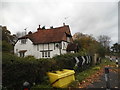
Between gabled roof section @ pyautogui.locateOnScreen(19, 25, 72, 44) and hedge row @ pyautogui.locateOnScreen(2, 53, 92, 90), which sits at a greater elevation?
gabled roof section @ pyautogui.locateOnScreen(19, 25, 72, 44)

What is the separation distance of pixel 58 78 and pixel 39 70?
1.06 metres

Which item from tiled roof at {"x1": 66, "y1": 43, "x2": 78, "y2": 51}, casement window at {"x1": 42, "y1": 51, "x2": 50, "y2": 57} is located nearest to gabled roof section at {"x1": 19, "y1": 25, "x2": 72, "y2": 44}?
tiled roof at {"x1": 66, "y1": 43, "x2": 78, "y2": 51}

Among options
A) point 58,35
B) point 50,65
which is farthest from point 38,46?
point 50,65

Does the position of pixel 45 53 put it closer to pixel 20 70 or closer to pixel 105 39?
pixel 20 70

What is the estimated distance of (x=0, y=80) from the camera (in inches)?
165

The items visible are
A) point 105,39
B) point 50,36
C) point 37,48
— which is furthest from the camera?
point 105,39

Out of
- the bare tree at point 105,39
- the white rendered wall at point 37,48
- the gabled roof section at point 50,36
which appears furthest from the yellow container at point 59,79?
the bare tree at point 105,39

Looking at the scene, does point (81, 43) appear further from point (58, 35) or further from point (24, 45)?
point (24, 45)

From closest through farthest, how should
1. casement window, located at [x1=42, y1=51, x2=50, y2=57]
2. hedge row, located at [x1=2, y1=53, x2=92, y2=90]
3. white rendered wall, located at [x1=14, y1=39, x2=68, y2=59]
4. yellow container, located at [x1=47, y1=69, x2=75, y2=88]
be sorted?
hedge row, located at [x1=2, y1=53, x2=92, y2=90]
yellow container, located at [x1=47, y1=69, x2=75, y2=88]
white rendered wall, located at [x1=14, y1=39, x2=68, y2=59]
casement window, located at [x1=42, y1=51, x2=50, y2=57]

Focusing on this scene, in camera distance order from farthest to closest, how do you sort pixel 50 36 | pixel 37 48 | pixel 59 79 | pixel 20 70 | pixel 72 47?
pixel 37 48 < pixel 50 36 < pixel 72 47 < pixel 59 79 < pixel 20 70

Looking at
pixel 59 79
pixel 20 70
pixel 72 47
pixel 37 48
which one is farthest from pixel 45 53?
pixel 20 70

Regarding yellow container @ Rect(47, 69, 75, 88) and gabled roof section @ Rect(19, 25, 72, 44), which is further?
gabled roof section @ Rect(19, 25, 72, 44)

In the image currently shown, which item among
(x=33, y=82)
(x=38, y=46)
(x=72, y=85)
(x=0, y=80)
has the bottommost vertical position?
(x=72, y=85)

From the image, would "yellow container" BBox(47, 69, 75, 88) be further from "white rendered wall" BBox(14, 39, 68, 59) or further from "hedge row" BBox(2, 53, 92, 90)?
"white rendered wall" BBox(14, 39, 68, 59)
